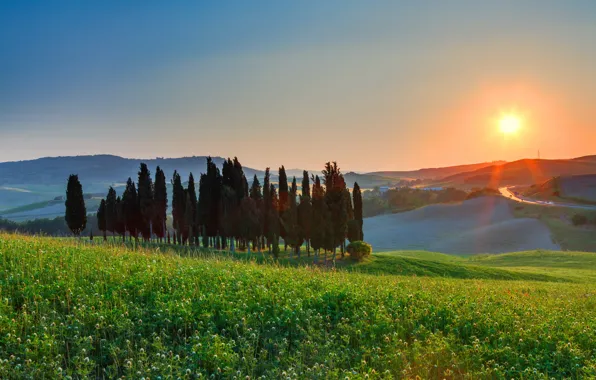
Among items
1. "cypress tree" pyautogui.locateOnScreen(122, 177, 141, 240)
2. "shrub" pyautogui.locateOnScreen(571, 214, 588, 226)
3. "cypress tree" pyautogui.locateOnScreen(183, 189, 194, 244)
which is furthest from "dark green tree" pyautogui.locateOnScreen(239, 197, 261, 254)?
"shrub" pyautogui.locateOnScreen(571, 214, 588, 226)

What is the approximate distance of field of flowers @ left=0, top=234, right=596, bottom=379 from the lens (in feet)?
32.0

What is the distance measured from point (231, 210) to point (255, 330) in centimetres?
4752

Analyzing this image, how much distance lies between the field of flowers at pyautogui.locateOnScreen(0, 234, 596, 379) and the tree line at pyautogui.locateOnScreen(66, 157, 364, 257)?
38.1 metres

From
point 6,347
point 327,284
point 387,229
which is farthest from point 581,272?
point 387,229

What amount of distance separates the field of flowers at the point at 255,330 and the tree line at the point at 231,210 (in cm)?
3813

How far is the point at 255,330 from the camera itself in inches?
452

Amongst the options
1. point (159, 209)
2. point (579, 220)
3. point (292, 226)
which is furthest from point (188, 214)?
point (579, 220)

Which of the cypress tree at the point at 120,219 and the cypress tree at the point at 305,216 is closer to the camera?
the cypress tree at the point at 305,216

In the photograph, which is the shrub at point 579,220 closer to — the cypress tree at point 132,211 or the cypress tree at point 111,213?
the cypress tree at point 132,211

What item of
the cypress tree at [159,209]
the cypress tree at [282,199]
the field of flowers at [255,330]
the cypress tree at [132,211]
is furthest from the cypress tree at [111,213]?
the field of flowers at [255,330]

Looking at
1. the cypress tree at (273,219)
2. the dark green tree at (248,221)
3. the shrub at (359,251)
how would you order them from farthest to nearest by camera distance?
the cypress tree at (273,219)
the dark green tree at (248,221)
the shrub at (359,251)

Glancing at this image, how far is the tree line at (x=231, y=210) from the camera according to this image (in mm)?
54312

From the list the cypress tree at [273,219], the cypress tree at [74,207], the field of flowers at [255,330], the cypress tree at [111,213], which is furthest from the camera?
the cypress tree at [111,213]

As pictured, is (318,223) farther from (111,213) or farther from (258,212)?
(111,213)
